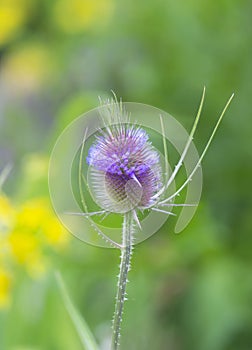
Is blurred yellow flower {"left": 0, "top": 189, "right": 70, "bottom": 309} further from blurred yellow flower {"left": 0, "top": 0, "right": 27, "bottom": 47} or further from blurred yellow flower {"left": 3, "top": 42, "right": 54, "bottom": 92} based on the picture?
blurred yellow flower {"left": 3, "top": 42, "right": 54, "bottom": 92}

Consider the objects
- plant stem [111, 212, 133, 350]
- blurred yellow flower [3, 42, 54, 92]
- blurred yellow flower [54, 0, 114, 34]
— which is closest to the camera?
plant stem [111, 212, 133, 350]

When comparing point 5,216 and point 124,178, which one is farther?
point 5,216

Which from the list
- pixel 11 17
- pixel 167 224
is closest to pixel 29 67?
pixel 11 17

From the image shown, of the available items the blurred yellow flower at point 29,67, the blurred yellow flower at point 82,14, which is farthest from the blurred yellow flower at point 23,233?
the blurred yellow flower at point 29,67

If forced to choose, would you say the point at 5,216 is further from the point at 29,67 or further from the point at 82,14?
the point at 29,67

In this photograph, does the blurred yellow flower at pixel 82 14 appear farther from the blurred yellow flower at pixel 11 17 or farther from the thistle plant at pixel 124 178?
the thistle plant at pixel 124 178

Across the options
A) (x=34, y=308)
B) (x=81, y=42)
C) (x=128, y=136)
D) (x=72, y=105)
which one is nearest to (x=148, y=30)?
(x=81, y=42)

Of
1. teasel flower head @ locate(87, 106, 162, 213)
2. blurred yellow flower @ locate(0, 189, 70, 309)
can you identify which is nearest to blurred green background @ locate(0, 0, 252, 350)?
blurred yellow flower @ locate(0, 189, 70, 309)
